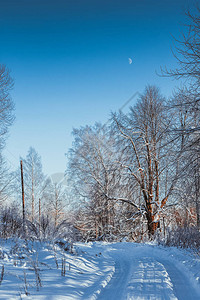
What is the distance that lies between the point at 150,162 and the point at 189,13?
8.64 metres

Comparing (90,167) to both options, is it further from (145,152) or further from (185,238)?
(185,238)

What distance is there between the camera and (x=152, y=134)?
13539 mm

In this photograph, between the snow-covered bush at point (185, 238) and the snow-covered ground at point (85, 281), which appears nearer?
the snow-covered ground at point (85, 281)

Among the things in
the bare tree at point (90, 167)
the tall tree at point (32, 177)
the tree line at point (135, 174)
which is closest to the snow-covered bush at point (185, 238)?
the tree line at point (135, 174)

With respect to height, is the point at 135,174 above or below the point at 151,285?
above

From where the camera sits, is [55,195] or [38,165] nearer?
[38,165]

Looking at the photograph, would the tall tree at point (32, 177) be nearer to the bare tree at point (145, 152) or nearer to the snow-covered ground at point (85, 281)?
the bare tree at point (145, 152)

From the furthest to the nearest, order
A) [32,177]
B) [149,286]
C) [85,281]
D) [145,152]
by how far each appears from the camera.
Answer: [32,177] → [145,152] → [85,281] → [149,286]

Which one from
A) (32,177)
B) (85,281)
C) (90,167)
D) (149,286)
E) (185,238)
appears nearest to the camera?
(149,286)

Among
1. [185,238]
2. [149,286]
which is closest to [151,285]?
[149,286]

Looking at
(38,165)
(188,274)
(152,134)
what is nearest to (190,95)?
(188,274)

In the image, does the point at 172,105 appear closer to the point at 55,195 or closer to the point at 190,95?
the point at 190,95

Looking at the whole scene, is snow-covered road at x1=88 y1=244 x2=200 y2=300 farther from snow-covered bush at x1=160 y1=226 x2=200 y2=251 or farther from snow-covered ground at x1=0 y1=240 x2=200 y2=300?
snow-covered bush at x1=160 y1=226 x2=200 y2=251

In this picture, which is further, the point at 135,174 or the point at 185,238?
the point at 135,174
